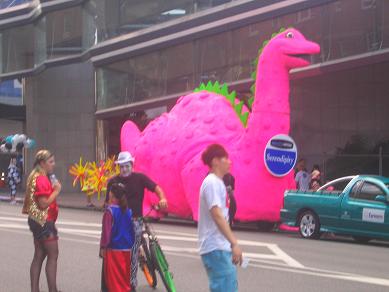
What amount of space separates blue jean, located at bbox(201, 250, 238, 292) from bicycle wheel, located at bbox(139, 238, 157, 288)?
124 inches

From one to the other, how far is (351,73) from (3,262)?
18.5 meters

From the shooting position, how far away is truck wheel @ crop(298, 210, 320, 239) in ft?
53.1

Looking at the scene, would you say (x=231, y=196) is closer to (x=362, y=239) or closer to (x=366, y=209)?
(x=366, y=209)

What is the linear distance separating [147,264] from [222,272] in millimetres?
3483

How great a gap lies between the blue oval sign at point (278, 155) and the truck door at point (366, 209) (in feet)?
7.50

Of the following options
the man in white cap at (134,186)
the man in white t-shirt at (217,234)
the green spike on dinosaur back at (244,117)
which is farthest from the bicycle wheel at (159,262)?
the green spike on dinosaur back at (244,117)

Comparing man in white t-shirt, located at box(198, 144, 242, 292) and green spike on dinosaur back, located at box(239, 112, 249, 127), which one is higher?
green spike on dinosaur back, located at box(239, 112, 249, 127)

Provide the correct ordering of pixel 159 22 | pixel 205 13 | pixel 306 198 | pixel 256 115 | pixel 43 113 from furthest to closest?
pixel 43 113 < pixel 159 22 < pixel 205 13 < pixel 256 115 < pixel 306 198

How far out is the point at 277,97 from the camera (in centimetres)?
1745

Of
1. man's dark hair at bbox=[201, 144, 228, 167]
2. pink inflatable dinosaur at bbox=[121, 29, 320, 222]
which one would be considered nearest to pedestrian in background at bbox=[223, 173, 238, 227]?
pink inflatable dinosaur at bbox=[121, 29, 320, 222]

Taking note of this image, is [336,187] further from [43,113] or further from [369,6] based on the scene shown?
[43,113]

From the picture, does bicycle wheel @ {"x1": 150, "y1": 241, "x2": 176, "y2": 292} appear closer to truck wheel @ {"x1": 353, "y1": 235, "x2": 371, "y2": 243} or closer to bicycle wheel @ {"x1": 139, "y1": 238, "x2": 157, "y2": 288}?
bicycle wheel @ {"x1": 139, "y1": 238, "x2": 157, "y2": 288}

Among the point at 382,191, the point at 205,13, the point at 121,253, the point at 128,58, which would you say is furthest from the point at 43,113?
the point at 121,253

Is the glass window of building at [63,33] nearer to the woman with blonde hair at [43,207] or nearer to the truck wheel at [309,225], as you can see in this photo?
the truck wheel at [309,225]
